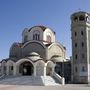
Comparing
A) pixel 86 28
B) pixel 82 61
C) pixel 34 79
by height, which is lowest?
pixel 34 79

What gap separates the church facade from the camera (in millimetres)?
40928

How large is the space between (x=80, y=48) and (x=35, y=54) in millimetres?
8896

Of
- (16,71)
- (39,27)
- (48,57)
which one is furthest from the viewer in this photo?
(39,27)

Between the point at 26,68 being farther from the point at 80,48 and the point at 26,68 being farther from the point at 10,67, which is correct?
the point at 80,48

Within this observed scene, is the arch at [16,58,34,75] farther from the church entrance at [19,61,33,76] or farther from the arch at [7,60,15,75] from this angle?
the arch at [7,60,15,75]

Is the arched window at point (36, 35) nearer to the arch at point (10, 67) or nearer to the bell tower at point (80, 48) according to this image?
the arch at point (10, 67)

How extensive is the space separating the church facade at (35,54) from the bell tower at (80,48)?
15.5ft

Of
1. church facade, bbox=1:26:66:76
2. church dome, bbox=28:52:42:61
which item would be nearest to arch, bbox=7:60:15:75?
church facade, bbox=1:26:66:76

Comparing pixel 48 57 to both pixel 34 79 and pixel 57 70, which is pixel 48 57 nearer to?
pixel 57 70

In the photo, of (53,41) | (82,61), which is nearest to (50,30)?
(53,41)

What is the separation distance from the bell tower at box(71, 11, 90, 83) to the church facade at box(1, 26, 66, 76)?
472 centimetres

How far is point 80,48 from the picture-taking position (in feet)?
128

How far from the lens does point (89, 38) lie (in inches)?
1575

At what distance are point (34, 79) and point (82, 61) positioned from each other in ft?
29.2
